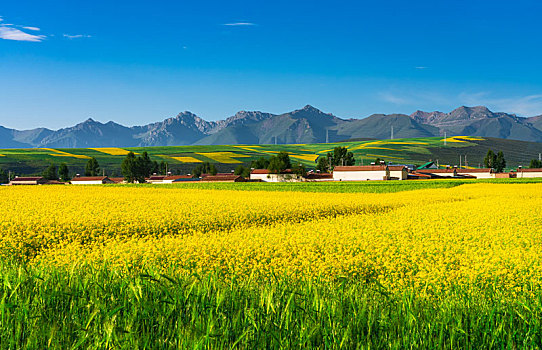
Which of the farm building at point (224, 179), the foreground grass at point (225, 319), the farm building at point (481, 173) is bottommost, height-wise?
the farm building at point (224, 179)

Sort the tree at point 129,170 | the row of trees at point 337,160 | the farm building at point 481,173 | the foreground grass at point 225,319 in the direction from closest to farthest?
the foreground grass at point 225,319, the tree at point 129,170, the farm building at point 481,173, the row of trees at point 337,160

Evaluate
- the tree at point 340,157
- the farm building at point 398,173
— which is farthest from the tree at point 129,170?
the farm building at point 398,173

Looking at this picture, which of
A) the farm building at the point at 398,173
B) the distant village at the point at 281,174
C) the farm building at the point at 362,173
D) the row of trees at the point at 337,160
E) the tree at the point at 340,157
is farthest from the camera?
the row of trees at the point at 337,160

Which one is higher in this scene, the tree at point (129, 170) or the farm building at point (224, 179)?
the tree at point (129, 170)

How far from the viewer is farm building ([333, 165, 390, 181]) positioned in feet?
435

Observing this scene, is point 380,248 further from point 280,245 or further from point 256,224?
point 256,224

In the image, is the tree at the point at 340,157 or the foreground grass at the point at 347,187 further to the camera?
the tree at the point at 340,157

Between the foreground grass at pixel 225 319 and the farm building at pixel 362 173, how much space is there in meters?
129

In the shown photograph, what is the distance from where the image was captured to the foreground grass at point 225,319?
4137mm

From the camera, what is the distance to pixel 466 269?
395 inches

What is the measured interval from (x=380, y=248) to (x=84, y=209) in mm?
15730

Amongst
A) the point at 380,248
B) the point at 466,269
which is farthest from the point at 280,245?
the point at 466,269

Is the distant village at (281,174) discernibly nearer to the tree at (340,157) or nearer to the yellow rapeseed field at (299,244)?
the tree at (340,157)

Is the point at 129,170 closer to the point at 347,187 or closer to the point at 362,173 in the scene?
the point at 362,173
